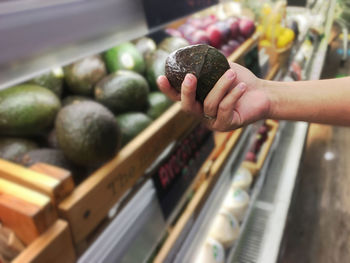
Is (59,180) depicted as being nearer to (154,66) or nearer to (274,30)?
(154,66)

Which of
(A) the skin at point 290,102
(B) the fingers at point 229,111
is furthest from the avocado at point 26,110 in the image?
(B) the fingers at point 229,111

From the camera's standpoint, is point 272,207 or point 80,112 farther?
point 272,207

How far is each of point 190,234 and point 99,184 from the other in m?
0.57

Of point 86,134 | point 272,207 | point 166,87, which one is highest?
point 166,87

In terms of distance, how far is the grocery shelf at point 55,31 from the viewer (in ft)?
2.37

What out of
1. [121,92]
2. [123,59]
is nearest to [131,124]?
[121,92]

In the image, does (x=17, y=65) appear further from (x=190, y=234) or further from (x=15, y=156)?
(x=190, y=234)

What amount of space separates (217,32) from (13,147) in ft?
4.58

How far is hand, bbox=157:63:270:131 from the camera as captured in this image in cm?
60

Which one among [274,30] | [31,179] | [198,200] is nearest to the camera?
[31,179]

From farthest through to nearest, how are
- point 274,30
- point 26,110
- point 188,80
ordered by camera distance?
point 274,30, point 26,110, point 188,80

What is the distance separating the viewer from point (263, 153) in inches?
83.0

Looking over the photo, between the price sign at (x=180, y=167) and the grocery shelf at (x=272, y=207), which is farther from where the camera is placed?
the grocery shelf at (x=272, y=207)

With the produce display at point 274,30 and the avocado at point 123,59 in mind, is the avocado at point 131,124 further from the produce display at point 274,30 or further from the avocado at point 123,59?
the produce display at point 274,30
